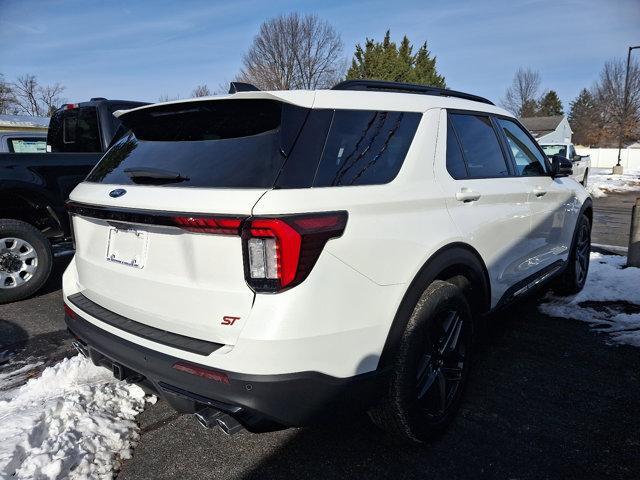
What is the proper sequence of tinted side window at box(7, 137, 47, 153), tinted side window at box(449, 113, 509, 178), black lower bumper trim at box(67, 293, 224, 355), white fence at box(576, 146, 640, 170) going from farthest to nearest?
white fence at box(576, 146, 640, 170)
tinted side window at box(7, 137, 47, 153)
tinted side window at box(449, 113, 509, 178)
black lower bumper trim at box(67, 293, 224, 355)

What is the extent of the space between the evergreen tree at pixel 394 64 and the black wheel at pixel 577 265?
25.4 meters

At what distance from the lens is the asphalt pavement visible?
2346 millimetres

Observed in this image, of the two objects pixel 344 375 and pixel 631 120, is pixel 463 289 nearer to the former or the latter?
pixel 344 375

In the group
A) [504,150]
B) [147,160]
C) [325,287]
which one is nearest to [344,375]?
[325,287]

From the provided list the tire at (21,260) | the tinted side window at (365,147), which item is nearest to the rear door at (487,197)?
the tinted side window at (365,147)

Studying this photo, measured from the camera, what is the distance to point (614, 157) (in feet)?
147

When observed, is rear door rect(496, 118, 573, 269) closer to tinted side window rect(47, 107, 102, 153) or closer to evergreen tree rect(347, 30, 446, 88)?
tinted side window rect(47, 107, 102, 153)

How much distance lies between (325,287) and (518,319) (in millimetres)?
3231

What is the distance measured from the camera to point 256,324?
1.78 metres

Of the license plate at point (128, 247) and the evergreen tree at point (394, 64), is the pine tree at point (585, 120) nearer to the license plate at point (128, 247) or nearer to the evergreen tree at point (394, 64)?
the evergreen tree at point (394, 64)

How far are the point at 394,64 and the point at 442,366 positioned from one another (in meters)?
29.6

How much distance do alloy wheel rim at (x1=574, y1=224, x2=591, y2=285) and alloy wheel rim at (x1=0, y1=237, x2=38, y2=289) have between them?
5.62m

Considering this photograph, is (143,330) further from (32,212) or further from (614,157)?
(614,157)

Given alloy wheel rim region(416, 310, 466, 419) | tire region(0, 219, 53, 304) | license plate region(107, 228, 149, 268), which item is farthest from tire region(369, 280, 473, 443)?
tire region(0, 219, 53, 304)
